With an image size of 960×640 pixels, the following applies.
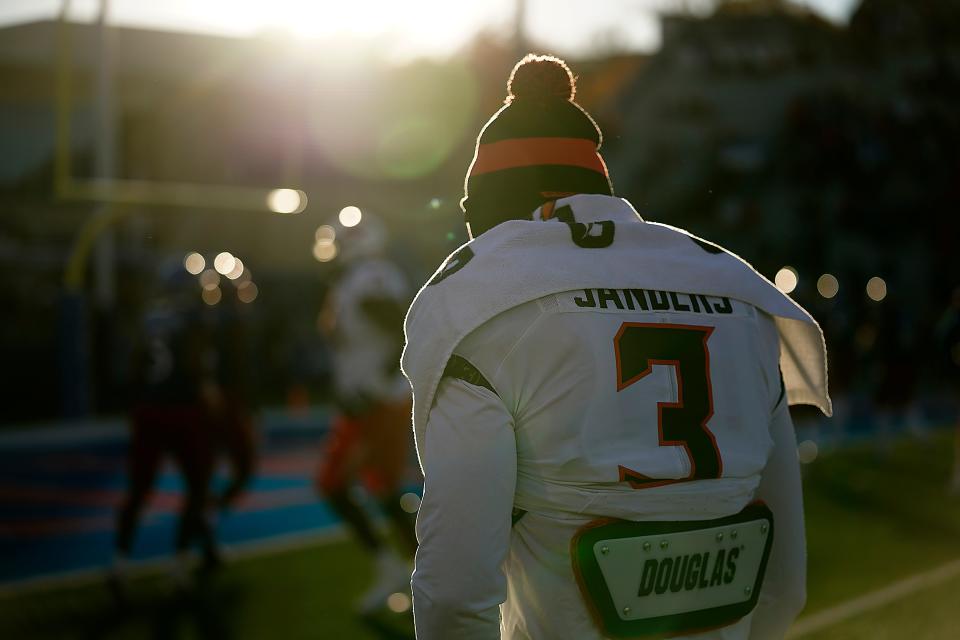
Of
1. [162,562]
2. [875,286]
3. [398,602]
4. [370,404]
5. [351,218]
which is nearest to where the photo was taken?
[398,602]

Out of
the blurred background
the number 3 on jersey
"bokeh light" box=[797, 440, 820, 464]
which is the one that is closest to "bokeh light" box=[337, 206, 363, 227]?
the blurred background

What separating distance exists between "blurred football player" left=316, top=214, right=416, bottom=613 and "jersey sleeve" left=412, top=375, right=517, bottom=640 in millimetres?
4388

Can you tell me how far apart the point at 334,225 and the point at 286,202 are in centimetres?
1031

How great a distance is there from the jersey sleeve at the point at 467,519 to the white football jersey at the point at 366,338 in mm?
4545

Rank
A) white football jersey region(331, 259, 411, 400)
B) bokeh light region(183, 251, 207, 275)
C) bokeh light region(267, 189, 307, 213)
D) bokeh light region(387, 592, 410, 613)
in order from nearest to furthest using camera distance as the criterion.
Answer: bokeh light region(387, 592, 410, 613) < white football jersey region(331, 259, 411, 400) < bokeh light region(183, 251, 207, 275) < bokeh light region(267, 189, 307, 213)

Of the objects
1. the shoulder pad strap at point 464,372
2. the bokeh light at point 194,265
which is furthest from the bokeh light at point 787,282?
the shoulder pad strap at point 464,372

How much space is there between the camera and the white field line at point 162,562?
652cm

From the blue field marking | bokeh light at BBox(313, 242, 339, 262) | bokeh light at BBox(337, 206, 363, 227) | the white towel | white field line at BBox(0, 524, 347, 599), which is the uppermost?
the white towel

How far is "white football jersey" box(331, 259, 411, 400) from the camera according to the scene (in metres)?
6.17

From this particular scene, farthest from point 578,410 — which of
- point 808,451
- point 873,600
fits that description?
point 808,451

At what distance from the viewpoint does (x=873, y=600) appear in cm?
602

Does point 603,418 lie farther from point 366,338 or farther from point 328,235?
point 328,235

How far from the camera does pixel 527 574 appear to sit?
1.73m

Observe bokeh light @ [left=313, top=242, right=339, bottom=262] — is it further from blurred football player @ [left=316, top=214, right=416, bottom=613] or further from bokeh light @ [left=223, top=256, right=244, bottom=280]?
bokeh light @ [left=223, top=256, right=244, bottom=280]
